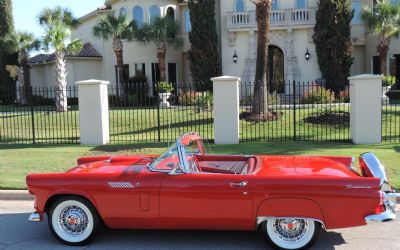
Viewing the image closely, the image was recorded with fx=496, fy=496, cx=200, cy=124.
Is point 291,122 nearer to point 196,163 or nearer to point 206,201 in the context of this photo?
point 196,163

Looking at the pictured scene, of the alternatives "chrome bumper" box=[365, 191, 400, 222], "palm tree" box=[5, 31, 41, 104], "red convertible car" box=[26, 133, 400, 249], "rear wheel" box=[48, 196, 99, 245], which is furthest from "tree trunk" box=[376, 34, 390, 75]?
"rear wheel" box=[48, 196, 99, 245]

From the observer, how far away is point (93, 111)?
43.5ft

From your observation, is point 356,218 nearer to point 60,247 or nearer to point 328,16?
point 60,247

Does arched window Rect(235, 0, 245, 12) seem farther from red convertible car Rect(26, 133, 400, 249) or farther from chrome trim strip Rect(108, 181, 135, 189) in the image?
chrome trim strip Rect(108, 181, 135, 189)

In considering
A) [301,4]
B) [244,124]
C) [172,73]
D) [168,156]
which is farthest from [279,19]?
[168,156]

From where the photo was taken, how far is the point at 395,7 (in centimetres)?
2467

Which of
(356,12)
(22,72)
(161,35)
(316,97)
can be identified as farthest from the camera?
(22,72)

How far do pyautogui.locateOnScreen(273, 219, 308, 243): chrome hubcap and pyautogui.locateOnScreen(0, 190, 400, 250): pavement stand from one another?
1.08 ft

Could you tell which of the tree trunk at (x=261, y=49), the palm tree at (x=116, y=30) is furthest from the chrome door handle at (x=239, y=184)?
the palm tree at (x=116, y=30)

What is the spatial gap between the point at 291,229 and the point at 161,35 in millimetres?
23012

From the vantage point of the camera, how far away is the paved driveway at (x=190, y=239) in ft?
18.1

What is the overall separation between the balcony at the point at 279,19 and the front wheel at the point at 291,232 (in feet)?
72.8

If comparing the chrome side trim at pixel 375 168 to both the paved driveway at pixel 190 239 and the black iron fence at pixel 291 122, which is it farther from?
the black iron fence at pixel 291 122

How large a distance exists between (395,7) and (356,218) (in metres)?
22.3
